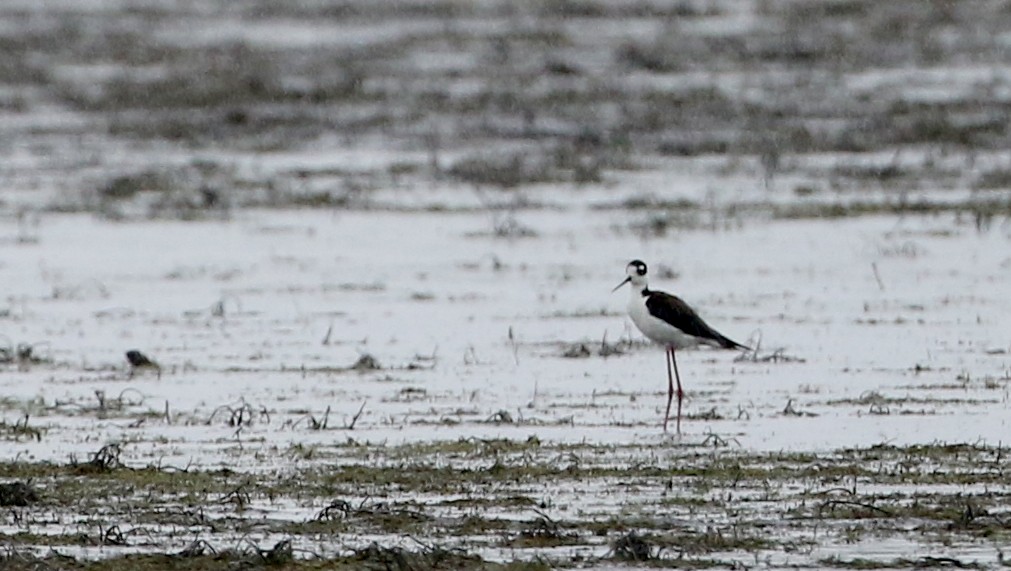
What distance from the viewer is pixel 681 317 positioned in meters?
12.2

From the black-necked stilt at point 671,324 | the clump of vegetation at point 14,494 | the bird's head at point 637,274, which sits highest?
the bird's head at point 637,274

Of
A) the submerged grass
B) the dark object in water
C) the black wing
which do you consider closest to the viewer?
the submerged grass

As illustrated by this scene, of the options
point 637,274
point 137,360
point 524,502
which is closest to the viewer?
point 524,502

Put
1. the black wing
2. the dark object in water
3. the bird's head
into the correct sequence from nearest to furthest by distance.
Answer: the black wing → the bird's head → the dark object in water

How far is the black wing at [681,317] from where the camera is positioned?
12.2 metres

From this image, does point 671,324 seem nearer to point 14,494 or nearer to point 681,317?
point 681,317

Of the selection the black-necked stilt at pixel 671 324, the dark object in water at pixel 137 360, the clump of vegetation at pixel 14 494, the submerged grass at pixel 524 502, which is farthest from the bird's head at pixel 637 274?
the clump of vegetation at pixel 14 494

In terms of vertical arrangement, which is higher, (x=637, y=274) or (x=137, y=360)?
(x=637, y=274)

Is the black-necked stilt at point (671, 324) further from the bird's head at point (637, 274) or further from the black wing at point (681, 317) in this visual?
the bird's head at point (637, 274)

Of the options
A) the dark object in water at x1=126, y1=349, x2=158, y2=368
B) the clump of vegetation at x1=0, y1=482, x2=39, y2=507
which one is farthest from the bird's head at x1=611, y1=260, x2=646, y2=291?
the clump of vegetation at x1=0, y1=482, x2=39, y2=507

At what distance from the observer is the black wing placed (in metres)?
12.2

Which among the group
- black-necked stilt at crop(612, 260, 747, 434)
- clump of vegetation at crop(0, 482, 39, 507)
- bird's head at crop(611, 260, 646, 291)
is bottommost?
clump of vegetation at crop(0, 482, 39, 507)

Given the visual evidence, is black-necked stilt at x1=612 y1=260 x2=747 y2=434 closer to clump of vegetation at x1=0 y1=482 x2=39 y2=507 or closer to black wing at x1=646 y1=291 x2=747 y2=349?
black wing at x1=646 y1=291 x2=747 y2=349

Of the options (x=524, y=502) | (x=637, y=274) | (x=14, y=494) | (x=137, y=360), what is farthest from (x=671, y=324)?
(x=14, y=494)
